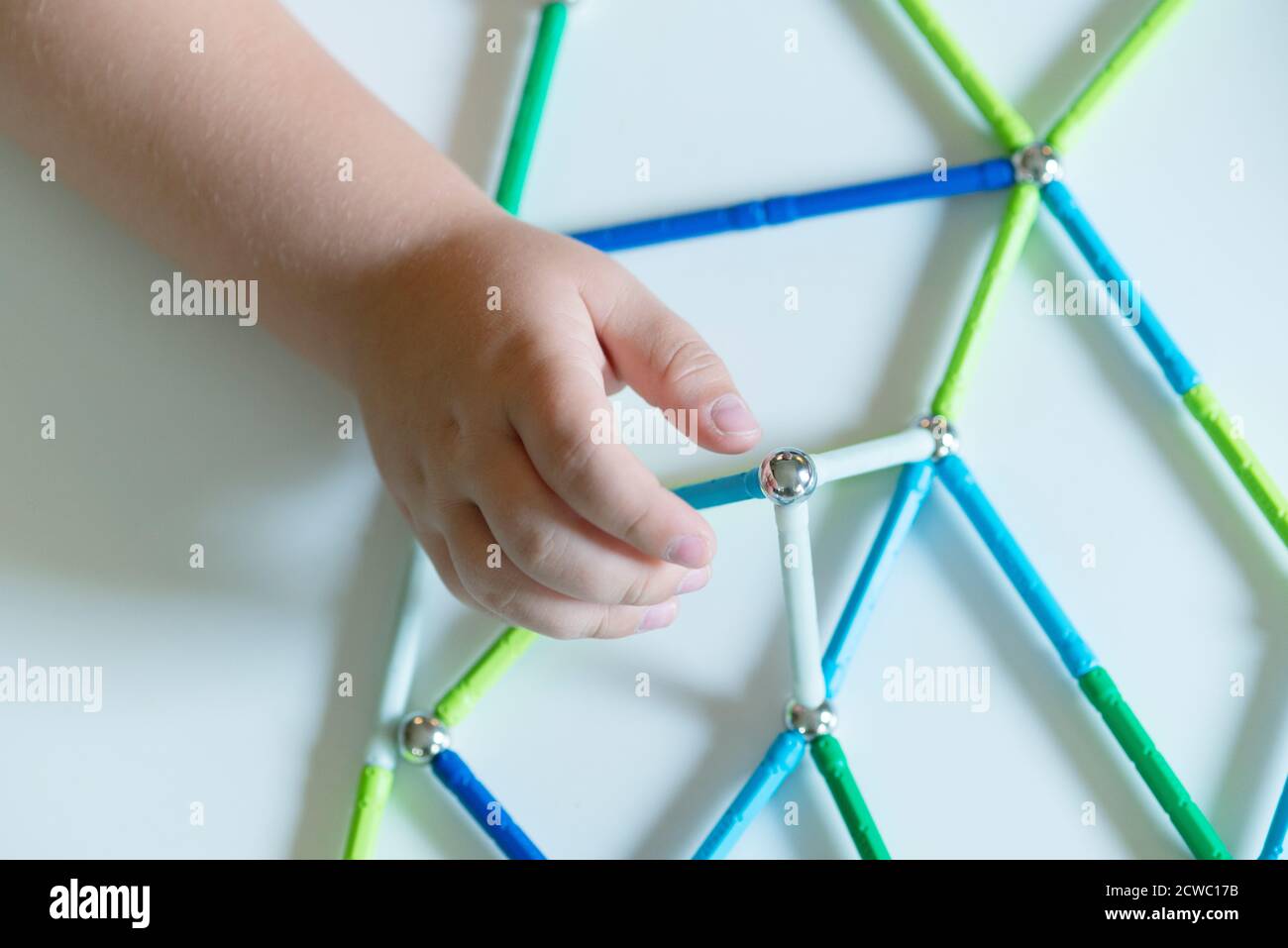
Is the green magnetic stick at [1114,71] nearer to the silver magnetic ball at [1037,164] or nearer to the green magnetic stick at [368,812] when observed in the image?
the silver magnetic ball at [1037,164]

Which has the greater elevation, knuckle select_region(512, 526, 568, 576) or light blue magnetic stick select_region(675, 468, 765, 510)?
light blue magnetic stick select_region(675, 468, 765, 510)

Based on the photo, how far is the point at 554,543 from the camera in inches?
13.1

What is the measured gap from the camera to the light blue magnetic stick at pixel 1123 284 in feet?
1.31

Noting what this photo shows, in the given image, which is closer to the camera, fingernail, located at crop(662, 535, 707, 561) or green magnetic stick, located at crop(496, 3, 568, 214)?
fingernail, located at crop(662, 535, 707, 561)

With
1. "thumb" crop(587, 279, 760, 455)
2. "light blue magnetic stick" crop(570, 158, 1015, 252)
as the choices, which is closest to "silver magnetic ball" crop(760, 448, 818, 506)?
"thumb" crop(587, 279, 760, 455)

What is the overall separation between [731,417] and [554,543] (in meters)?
0.06

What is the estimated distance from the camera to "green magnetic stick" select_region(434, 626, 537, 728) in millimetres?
403

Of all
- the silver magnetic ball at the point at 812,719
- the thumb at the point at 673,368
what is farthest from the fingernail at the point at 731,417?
the silver magnetic ball at the point at 812,719

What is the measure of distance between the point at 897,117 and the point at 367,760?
0.28 m

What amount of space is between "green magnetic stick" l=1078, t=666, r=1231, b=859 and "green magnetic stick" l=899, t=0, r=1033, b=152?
0.57 feet

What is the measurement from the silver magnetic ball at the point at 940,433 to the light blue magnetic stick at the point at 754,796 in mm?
100

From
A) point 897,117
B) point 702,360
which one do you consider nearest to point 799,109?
point 897,117

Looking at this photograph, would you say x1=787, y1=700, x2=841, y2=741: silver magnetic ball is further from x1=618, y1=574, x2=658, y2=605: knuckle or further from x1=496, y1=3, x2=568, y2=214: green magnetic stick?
x1=496, y1=3, x2=568, y2=214: green magnetic stick

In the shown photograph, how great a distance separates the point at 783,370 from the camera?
1.38ft
